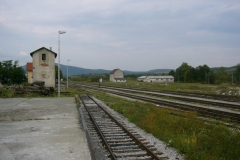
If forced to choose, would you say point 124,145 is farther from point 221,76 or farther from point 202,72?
point 202,72

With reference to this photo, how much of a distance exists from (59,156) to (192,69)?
96.4m

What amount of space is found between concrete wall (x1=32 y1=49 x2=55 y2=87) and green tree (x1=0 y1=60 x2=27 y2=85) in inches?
744

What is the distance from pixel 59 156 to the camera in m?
6.81

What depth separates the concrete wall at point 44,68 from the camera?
41719mm

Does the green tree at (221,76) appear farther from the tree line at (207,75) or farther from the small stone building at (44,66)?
the small stone building at (44,66)

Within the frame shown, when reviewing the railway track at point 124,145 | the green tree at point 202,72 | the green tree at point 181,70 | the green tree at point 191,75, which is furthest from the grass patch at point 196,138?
the green tree at point 181,70

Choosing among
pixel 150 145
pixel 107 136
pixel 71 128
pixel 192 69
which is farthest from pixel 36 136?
pixel 192 69

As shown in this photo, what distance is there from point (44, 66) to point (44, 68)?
386 mm

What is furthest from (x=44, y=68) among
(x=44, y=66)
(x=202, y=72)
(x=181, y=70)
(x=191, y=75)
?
(x=181, y=70)

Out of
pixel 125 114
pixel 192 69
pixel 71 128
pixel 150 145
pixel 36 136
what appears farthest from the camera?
pixel 192 69

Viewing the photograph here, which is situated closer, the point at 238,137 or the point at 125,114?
the point at 238,137

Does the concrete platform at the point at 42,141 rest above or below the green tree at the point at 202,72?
below

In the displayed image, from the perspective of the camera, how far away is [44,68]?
4212 centimetres

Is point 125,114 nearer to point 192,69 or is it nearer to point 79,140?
point 79,140
